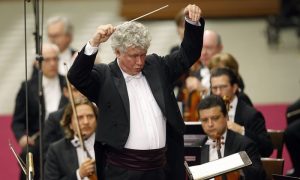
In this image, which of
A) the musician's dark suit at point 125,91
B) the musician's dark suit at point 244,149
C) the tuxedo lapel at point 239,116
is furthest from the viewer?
the tuxedo lapel at point 239,116

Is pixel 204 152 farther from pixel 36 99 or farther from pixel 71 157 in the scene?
pixel 36 99

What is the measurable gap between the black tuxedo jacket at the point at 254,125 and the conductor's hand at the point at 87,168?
1.08 metres

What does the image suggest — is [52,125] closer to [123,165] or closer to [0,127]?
[123,165]

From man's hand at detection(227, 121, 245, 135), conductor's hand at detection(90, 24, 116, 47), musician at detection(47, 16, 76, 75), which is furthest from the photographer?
musician at detection(47, 16, 76, 75)

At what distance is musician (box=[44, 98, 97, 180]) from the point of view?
5621mm

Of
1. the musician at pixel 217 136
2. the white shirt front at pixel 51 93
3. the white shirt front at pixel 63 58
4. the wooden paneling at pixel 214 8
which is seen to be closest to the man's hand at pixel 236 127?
the musician at pixel 217 136

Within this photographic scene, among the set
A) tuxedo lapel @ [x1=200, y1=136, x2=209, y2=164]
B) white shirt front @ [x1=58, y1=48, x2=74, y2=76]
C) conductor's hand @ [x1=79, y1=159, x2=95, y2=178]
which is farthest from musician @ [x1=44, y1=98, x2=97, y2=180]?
white shirt front @ [x1=58, y1=48, x2=74, y2=76]

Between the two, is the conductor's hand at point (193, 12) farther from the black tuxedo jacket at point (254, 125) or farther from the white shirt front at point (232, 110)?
the white shirt front at point (232, 110)

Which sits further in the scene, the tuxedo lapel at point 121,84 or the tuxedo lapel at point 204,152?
the tuxedo lapel at point 204,152

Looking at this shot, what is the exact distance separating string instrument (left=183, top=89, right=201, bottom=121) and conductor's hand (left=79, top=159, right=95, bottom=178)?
4.16ft

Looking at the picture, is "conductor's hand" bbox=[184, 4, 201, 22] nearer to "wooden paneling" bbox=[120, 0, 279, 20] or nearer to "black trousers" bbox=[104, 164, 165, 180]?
"black trousers" bbox=[104, 164, 165, 180]

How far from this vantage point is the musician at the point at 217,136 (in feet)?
17.1

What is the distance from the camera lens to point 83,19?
40.8 feet

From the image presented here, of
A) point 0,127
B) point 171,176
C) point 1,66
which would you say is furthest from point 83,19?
point 171,176
